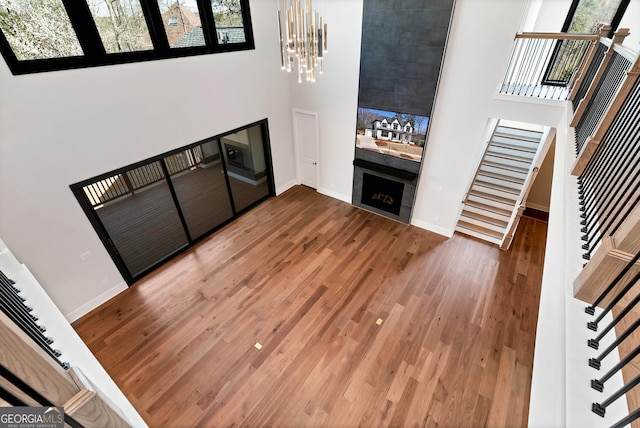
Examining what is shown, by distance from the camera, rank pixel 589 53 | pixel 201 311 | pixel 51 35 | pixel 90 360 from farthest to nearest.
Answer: pixel 201 311
pixel 589 53
pixel 51 35
pixel 90 360

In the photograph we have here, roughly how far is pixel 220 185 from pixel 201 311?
4.21 meters

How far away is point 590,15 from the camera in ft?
16.4

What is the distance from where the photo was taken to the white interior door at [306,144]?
6.84 metres

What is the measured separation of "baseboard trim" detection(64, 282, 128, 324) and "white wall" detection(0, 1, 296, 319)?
0.05 ft

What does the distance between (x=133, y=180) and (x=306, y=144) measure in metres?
4.75

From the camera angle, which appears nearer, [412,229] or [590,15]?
[590,15]

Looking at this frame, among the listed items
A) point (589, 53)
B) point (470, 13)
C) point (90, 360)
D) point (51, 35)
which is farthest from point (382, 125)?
point (90, 360)

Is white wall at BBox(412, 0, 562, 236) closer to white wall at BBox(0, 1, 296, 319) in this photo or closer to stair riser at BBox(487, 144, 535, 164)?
stair riser at BBox(487, 144, 535, 164)

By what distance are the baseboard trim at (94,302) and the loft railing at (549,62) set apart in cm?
719

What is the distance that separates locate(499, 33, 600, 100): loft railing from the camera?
13.1ft

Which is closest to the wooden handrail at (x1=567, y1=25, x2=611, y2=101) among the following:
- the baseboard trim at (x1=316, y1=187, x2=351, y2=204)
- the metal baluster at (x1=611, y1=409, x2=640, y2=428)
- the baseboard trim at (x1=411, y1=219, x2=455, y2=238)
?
the baseboard trim at (x1=411, y1=219, x2=455, y2=238)

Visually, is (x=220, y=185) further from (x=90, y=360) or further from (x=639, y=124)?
(x=639, y=124)

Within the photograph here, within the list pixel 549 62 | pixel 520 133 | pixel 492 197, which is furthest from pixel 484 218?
pixel 549 62

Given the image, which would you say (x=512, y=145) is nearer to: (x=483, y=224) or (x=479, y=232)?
(x=483, y=224)
